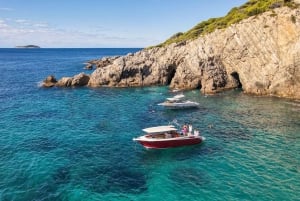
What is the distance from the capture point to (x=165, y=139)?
1567 inches

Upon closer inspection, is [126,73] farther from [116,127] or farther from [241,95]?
[116,127]

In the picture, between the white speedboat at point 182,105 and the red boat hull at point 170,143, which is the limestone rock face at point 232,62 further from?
the red boat hull at point 170,143

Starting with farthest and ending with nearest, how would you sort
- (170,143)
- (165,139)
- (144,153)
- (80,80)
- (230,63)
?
(80,80)
(230,63)
(170,143)
(165,139)
(144,153)

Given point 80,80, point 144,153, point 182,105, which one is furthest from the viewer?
point 80,80

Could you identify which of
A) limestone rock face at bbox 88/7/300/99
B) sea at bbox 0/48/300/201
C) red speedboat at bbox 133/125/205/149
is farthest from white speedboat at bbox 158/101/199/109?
red speedboat at bbox 133/125/205/149

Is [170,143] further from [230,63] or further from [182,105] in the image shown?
[230,63]

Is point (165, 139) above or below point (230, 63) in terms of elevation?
below

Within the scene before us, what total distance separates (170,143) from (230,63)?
136 ft


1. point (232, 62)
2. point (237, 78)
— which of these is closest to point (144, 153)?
point (232, 62)

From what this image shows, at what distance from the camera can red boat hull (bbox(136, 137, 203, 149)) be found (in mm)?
39612

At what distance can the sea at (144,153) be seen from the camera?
93.6ft

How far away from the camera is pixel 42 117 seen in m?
55.1

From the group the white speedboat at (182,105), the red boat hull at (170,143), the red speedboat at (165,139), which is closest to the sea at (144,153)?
the red boat hull at (170,143)

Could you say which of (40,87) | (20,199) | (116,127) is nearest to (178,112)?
(116,127)
